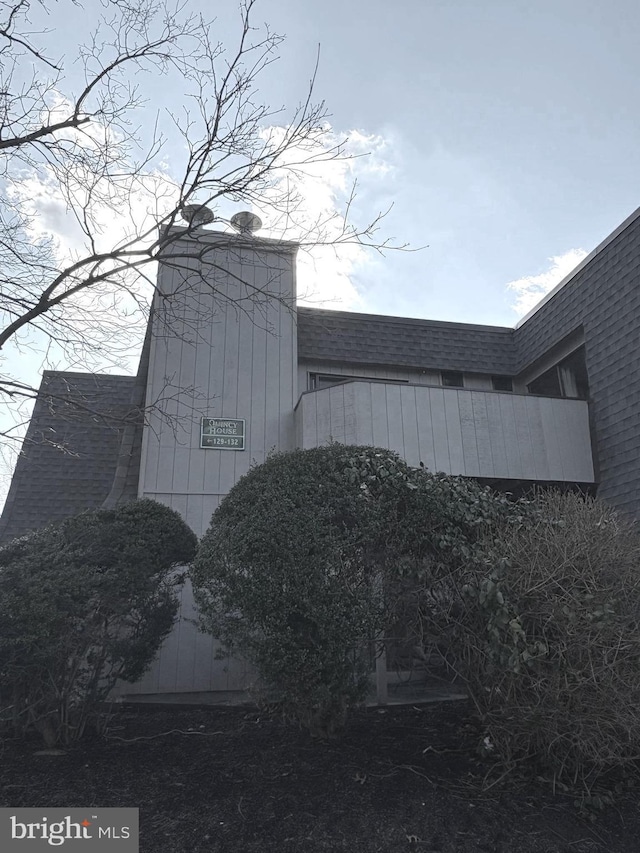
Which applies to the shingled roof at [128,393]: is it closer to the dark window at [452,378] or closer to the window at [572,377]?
the dark window at [452,378]

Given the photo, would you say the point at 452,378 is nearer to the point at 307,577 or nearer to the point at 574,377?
the point at 574,377

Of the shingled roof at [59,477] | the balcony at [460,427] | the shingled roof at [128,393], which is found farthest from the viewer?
the shingled roof at [128,393]

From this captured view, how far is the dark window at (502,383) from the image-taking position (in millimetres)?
10258

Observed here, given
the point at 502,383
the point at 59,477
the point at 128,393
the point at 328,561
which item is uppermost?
the point at 502,383

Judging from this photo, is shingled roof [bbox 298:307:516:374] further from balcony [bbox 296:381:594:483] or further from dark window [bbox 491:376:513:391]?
balcony [bbox 296:381:594:483]

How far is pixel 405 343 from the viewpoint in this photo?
9.94m

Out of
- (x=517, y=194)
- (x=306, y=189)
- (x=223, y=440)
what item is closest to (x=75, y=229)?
(x=306, y=189)

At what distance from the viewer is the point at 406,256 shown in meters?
4.78

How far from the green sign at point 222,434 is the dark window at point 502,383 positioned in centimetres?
488

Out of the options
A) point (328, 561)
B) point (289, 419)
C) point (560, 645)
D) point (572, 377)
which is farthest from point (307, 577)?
point (572, 377)

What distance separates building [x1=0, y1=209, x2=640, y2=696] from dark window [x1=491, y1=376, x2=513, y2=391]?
101cm

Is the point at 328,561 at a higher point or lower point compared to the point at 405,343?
lower
